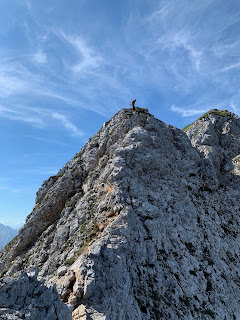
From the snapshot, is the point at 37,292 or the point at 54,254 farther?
the point at 54,254

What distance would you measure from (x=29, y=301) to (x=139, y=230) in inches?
570

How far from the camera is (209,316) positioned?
23.1m

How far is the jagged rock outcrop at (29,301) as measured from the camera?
1227cm

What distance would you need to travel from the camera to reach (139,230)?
1010 inches

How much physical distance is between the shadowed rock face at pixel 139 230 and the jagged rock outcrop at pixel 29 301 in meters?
2.63

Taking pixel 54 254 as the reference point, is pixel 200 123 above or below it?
above

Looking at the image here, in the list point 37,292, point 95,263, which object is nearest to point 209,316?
point 95,263

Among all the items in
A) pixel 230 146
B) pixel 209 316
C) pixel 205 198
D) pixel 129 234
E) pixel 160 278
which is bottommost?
pixel 209 316

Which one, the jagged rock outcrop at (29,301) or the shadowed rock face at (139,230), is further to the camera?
the shadowed rock face at (139,230)

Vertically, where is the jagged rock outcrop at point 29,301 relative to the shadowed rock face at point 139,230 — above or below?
below

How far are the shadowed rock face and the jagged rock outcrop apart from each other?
2.63 m

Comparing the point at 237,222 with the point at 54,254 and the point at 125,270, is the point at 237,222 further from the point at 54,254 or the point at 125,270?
the point at 54,254

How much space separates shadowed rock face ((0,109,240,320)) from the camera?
65.0 feet

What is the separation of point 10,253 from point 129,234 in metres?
26.2
